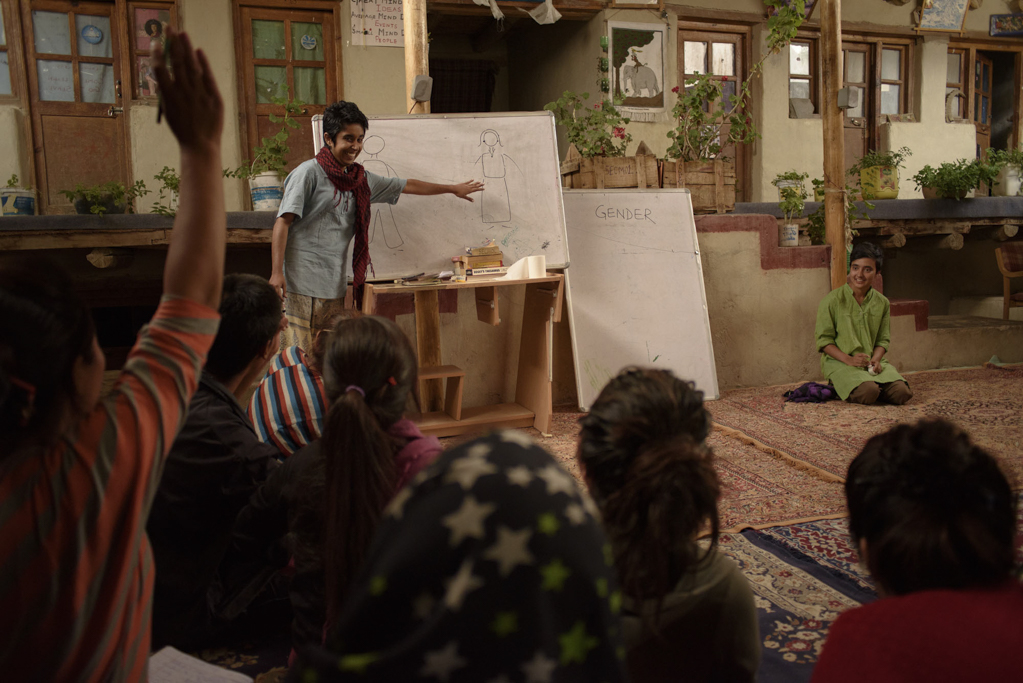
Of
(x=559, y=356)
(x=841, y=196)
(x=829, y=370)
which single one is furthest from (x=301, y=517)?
(x=841, y=196)

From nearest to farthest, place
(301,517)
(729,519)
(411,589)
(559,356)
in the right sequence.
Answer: (411,589) < (301,517) < (729,519) < (559,356)

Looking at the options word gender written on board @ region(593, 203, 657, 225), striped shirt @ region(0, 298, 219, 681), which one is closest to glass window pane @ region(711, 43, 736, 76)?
word gender written on board @ region(593, 203, 657, 225)

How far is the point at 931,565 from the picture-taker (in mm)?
946

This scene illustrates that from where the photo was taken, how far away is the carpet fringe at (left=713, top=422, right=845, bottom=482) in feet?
11.1

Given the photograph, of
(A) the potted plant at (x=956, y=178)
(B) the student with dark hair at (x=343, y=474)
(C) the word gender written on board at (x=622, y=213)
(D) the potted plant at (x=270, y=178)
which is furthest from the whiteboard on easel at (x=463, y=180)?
(A) the potted plant at (x=956, y=178)

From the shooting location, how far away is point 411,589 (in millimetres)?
575

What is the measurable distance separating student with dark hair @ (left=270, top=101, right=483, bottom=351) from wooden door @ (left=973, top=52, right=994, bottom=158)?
7776mm

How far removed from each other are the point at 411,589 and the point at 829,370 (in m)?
5.03

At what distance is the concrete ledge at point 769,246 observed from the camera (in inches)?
213

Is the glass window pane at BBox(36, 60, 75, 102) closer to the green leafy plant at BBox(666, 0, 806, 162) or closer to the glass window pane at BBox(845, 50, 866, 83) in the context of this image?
the green leafy plant at BBox(666, 0, 806, 162)

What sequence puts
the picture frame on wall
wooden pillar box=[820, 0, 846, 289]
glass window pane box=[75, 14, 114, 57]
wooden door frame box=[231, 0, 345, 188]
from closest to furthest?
wooden pillar box=[820, 0, 846, 289] < glass window pane box=[75, 14, 114, 57] < wooden door frame box=[231, 0, 345, 188] < the picture frame on wall

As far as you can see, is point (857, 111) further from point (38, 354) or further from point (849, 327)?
point (38, 354)

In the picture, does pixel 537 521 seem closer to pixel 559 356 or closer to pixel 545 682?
pixel 545 682

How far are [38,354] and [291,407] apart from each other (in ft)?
4.23
